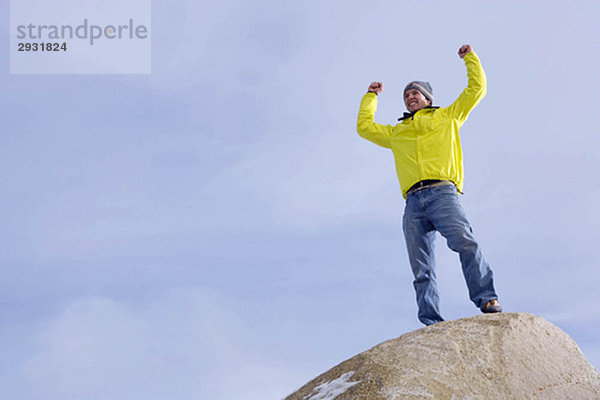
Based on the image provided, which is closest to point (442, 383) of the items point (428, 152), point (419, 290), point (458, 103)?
point (419, 290)

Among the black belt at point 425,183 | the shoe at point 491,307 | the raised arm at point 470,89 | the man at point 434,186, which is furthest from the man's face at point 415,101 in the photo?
the shoe at point 491,307

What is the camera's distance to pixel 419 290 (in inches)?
265

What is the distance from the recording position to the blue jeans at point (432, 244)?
250 inches

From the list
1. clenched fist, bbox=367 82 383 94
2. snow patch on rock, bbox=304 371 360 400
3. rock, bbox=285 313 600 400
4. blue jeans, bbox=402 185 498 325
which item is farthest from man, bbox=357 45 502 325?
snow patch on rock, bbox=304 371 360 400

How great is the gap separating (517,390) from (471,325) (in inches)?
31.1

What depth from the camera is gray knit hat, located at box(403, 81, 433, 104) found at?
7.46 metres

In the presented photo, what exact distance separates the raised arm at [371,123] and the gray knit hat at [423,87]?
0.53 metres

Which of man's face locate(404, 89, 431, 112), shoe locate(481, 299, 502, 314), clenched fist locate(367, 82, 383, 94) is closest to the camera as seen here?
shoe locate(481, 299, 502, 314)

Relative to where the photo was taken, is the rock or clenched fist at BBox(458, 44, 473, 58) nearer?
the rock

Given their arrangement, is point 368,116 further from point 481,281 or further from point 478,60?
point 481,281

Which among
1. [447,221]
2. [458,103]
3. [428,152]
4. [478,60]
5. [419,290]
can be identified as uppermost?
[478,60]

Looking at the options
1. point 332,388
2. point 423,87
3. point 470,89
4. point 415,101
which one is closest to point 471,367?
point 332,388

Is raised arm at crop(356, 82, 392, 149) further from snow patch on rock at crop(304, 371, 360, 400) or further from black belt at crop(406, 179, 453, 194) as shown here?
snow patch on rock at crop(304, 371, 360, 400)

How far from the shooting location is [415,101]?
7.38 m
